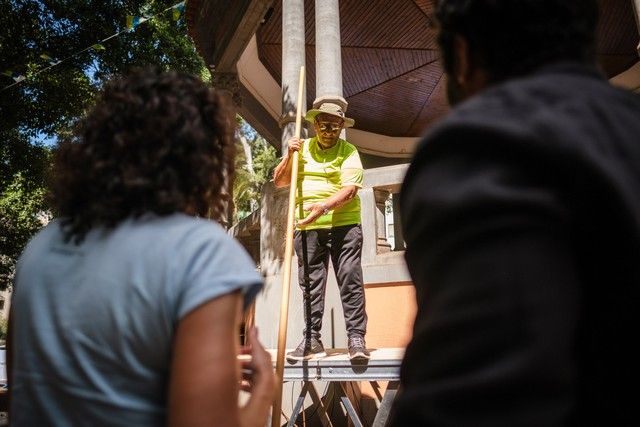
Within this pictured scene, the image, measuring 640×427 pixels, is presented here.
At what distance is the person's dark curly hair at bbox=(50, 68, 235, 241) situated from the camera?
113cm

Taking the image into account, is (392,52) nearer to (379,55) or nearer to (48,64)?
(379,55)

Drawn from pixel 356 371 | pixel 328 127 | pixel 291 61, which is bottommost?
pixel 356 371

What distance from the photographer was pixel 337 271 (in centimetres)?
445

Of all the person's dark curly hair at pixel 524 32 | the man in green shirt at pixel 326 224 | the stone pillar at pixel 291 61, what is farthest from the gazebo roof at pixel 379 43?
the person's dark curly hair at pixel 524 32

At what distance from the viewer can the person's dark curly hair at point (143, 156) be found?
1.13 m

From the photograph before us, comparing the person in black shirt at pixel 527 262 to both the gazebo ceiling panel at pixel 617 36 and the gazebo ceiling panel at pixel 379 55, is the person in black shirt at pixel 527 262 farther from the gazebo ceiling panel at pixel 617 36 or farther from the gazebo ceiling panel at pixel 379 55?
the gazebo ceiling panel at pixel 617 36

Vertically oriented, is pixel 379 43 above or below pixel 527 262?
above

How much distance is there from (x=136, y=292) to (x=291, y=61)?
6.72 m

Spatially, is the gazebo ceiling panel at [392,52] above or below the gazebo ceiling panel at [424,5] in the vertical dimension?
below

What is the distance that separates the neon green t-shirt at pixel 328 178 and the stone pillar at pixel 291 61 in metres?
2.31

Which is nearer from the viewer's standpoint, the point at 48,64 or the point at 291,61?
the point at 291,61

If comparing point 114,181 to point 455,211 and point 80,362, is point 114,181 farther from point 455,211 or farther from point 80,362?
point 455,211

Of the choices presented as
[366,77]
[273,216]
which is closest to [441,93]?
[366,77]

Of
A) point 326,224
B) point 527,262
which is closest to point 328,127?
point 326,224
